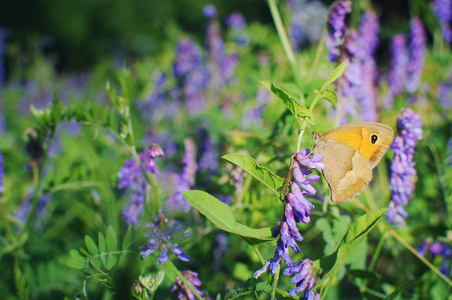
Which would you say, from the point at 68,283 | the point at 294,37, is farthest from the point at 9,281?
the point at 294,37

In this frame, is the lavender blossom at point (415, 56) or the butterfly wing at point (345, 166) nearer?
the butterfly wing at point (345, 166)

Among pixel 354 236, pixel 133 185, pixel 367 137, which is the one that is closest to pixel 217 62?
pixel 133 185

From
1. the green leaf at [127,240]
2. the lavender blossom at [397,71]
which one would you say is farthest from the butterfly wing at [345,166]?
the lavender blossom at [397,71]

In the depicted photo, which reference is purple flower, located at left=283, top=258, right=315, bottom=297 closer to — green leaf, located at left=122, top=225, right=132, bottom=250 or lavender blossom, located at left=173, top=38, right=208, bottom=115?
green leaf, located at left=122, top=225, right=132, bottom=250

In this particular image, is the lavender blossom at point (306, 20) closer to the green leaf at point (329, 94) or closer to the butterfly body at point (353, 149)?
the butterfly body at point (353, 149)

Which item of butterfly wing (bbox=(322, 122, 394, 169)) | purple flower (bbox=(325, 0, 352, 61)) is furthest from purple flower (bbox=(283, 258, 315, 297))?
purple flower (bbox=(325, 0, 352, 61))

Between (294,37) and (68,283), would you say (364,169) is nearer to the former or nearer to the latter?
(68,283)
